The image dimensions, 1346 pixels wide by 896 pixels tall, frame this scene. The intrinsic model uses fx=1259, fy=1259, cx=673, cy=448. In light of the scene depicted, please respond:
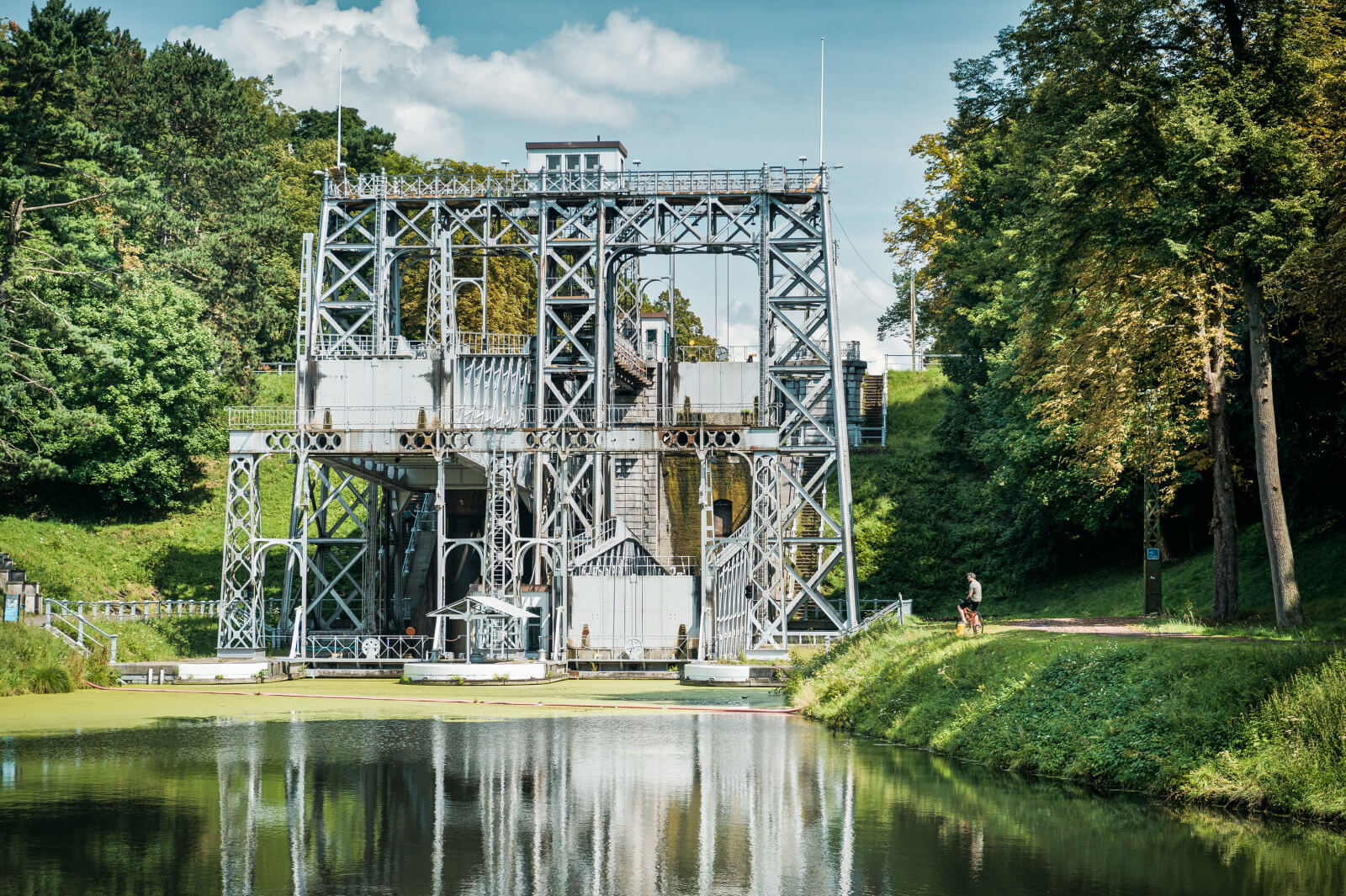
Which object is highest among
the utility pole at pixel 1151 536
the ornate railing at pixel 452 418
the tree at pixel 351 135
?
the tree at pixel 351 135

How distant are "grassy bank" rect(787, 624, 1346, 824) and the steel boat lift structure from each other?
15.5 meters

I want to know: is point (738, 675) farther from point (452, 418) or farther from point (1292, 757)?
point (1292, 757)

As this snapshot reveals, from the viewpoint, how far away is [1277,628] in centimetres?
2409

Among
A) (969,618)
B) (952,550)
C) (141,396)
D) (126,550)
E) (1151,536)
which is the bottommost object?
(969,618)

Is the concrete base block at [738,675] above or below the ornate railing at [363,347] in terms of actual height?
below

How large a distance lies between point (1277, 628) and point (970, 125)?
41.1 metres

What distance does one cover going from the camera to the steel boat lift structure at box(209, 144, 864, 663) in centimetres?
4103

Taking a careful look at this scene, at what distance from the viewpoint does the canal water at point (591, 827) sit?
11.9 meters

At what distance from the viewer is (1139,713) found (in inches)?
703

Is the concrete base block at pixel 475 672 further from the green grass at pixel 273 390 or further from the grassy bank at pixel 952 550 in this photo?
the green grass at pixel 273 390

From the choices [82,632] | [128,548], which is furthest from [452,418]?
[128,548]

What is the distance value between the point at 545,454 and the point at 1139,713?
90.4 feet

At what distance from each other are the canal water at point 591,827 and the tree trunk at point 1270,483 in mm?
9117

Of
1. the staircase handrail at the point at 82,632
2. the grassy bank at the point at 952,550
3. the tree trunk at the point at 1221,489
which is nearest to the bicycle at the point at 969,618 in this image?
the tree trunk at the point at 1221,489
